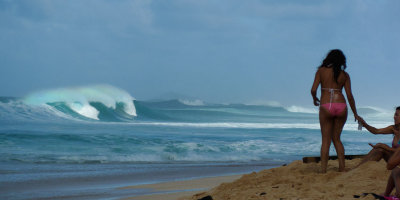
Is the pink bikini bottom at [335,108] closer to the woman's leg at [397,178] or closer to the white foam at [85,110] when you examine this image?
the woman's leg at [397,178]

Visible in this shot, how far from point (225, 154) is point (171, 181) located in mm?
5868

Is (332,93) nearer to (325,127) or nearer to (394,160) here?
(325,127)

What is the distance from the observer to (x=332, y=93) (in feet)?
19.7

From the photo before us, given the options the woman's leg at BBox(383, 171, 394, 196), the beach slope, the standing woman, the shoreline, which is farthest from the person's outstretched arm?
the shoreline

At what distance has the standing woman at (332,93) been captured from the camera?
6004 mm

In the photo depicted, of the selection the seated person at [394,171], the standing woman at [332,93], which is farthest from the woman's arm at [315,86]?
the seated person at [394,171]

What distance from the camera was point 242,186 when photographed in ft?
19.7

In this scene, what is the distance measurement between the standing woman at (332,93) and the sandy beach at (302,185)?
499 mm

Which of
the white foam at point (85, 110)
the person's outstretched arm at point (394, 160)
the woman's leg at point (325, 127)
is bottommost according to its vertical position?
the person's outstretched arm at point (394, 160)

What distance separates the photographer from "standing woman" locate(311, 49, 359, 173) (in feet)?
19.7

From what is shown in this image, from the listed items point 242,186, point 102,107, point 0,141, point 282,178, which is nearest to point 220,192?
point 242,186

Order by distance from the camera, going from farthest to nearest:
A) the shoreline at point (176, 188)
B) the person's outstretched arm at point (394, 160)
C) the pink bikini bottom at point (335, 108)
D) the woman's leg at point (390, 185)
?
the shoreline at point (176, 188)
the pink bikini bottom at point (335, 108)
the woman's leg at point (390, 185)
the person's outstretched arm at point (394, 160)

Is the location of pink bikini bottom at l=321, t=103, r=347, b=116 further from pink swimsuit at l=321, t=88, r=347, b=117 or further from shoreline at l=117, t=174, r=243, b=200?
shoreline at l=117, t=174, r=243, b=200

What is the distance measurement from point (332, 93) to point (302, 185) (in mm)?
1213
